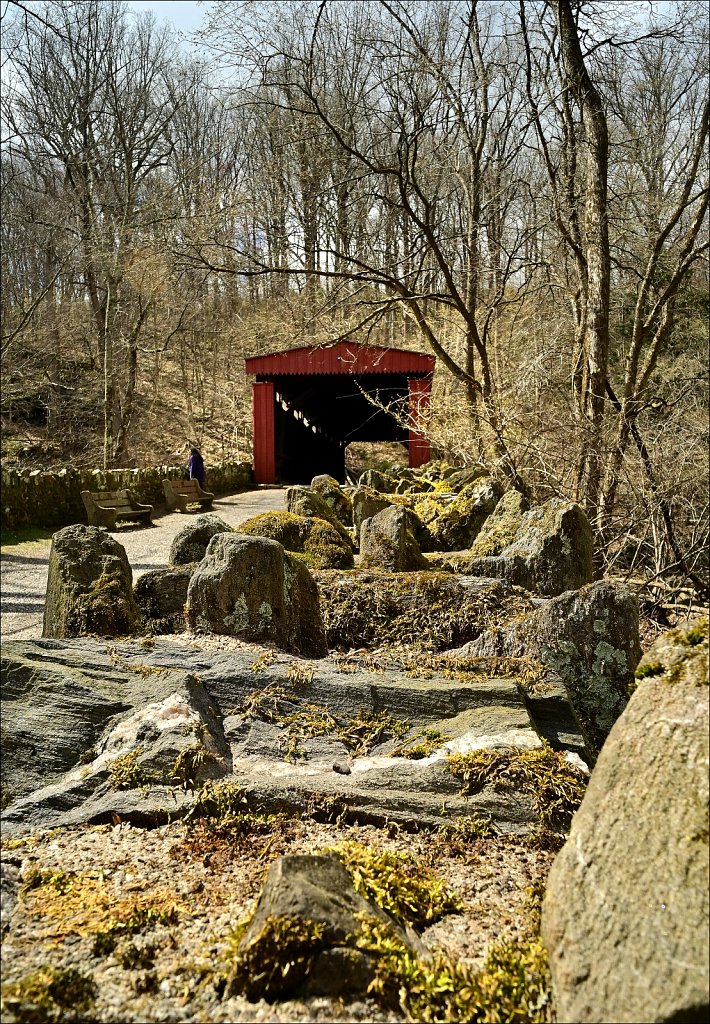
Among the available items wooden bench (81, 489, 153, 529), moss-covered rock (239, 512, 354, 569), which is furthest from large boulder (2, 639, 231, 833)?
wooden bench (81, 489, 153, 529)

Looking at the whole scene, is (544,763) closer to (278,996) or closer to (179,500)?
(278,996)

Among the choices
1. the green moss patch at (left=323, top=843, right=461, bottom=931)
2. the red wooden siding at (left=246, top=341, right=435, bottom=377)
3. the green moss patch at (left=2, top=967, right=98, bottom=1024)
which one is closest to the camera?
the green moss patch at (left=2, top=967, right=98, bottom=1024)

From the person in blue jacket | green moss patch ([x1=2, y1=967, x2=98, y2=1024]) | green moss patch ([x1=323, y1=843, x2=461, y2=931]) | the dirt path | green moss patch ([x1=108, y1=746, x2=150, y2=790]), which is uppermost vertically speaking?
the person in blue jacket

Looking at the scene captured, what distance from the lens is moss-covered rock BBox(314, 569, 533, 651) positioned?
478cm

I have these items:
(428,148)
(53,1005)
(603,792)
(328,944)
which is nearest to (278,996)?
(328,944)

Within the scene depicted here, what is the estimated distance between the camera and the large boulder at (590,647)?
165 inches

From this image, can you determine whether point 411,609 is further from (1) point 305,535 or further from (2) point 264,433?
(2) point 264,433

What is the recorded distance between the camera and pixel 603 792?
1.84 metres

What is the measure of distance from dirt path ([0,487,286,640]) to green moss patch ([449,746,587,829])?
5.53 metres

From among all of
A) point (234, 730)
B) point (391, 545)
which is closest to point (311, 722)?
point (234, 730)

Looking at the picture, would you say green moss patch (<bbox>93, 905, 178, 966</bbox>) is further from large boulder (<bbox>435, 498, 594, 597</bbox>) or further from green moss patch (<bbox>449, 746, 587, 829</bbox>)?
large boulder (<bbox>435, 498, 594, 597</bbox>)

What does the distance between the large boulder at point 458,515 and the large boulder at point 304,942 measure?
7.31 metres

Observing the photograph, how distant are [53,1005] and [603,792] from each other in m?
1.27

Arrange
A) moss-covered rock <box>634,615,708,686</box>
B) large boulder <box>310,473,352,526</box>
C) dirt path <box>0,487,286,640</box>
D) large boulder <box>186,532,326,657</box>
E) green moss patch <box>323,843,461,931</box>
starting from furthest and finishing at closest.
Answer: dirt path <box>0,487,286,640</box> < large boulder <box>310,473,352,526</box> < large boulder <box>186,532,326,657</box> < green moss patch <box>323,843,461,931</box> < moss-covered rock <box>634,615,708,686</box>
